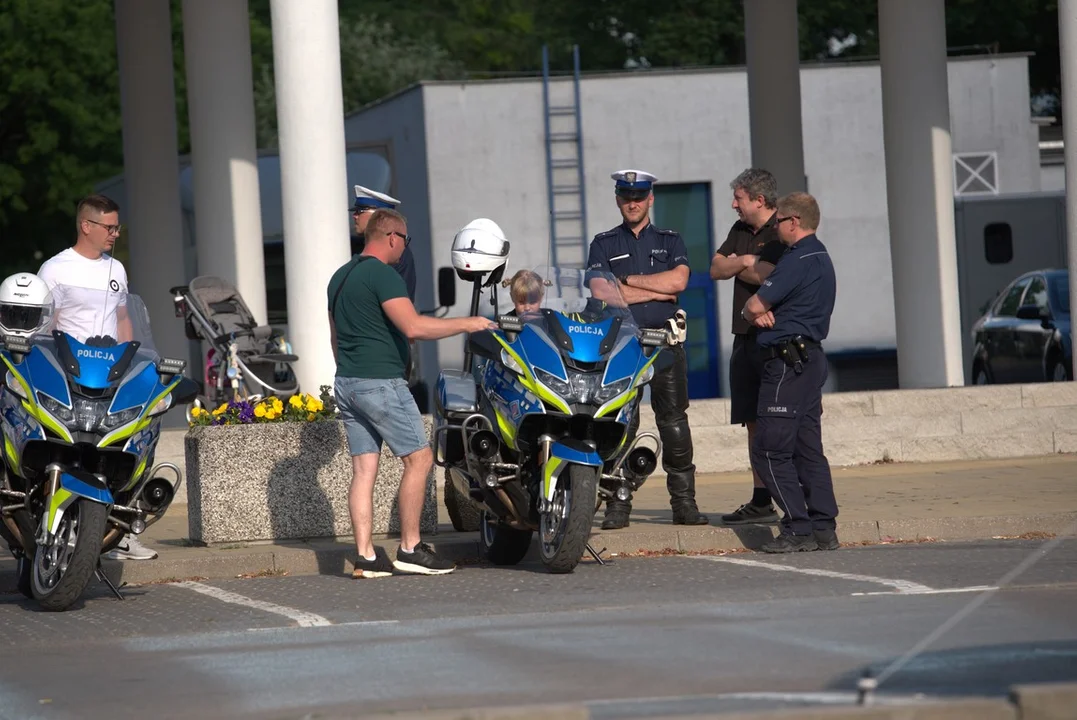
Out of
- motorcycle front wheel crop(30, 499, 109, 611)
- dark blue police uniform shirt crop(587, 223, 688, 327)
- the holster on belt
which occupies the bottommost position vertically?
motorcycle front wheel crop(30, 499, 109, 611)

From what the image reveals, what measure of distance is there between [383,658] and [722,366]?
1037 inches

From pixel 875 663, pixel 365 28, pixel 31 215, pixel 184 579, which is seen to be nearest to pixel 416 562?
pixel 184 579

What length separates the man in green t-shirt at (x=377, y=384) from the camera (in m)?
10.2

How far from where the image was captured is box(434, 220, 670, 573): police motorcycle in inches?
384

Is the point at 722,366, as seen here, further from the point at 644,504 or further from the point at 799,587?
the point at 799,587

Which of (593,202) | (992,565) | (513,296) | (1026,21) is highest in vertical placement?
(1026,21)

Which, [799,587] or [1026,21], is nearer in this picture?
[799,587]

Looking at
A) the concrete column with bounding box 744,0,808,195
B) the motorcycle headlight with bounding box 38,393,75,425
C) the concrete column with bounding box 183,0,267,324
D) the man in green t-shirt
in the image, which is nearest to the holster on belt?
the man in green t-shirt

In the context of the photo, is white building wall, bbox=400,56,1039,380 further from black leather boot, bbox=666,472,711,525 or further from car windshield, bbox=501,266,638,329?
car windshield, bbox=501,266,638,329

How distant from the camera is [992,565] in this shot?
986 centimetres

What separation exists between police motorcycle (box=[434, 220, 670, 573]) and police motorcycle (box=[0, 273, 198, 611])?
5.09ft

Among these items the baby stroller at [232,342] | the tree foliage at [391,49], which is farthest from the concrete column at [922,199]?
the tree foliage at [391,49]

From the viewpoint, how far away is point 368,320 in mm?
10242

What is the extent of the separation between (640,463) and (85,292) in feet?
9.86
